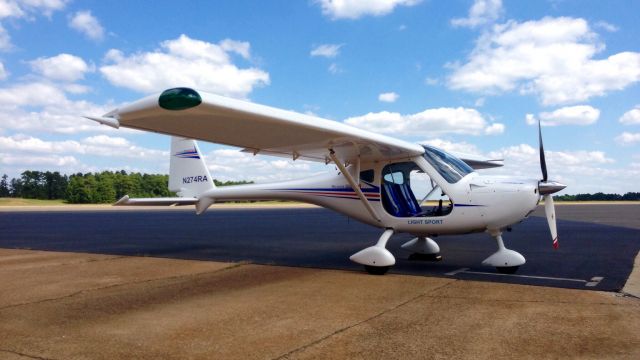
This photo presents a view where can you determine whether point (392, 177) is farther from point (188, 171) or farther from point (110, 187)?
point (110, 187)

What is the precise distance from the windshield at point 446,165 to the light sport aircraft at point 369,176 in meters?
0.02

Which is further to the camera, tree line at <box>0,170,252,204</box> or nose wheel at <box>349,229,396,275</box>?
tree line at <box>0,170,252,204</box>

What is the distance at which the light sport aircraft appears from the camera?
18.5ft

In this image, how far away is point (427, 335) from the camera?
14.7 ft

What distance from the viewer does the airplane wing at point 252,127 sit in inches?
204

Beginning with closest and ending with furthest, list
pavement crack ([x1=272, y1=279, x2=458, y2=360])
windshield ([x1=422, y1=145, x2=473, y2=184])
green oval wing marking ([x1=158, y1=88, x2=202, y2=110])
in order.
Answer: pavement crack ([x1=272, y1=279, x2=458, y2=360]) < green oval wing marking ([x1=158, y1=88, x2=202, y2=110]) < windshield ([x1=422, y1=145, x2=473, y2=184])

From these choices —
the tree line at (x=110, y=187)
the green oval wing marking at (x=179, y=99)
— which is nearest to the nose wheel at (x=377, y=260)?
the green oval wing marking at (x=179, y=99)

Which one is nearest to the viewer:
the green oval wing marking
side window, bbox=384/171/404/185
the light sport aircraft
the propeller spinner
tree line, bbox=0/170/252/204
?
the green oval wing marking

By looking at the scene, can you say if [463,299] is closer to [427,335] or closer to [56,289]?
[427,335]

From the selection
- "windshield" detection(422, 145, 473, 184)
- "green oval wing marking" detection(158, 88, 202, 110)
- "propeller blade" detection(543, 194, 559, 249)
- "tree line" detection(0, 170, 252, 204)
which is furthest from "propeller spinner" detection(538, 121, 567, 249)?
"tree line" detection(0, 170, 252, 204)

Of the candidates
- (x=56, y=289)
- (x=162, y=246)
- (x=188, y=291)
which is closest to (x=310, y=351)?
(x=188, y=291)

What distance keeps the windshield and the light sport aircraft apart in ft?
0.06

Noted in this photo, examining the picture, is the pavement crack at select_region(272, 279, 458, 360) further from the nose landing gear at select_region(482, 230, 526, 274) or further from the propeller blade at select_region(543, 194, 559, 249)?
the propeller blade at select_region(543, 194, 559, 249)

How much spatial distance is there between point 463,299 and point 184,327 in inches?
135
